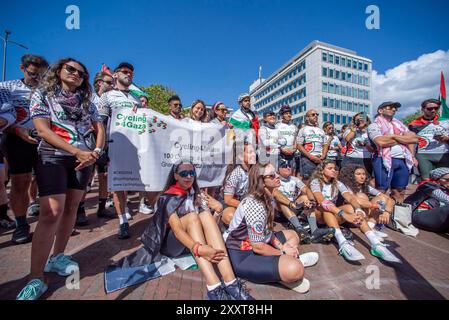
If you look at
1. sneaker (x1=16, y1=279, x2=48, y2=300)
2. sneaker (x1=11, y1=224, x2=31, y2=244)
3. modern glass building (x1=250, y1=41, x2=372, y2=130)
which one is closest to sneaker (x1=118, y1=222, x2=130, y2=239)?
sneaker (x1=11, y1=224, x2=31, y2=244)

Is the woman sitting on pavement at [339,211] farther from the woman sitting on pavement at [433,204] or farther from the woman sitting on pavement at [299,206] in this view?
the woman sitting on pavement at [433,204]

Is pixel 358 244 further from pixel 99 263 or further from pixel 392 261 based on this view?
pixel 99 263

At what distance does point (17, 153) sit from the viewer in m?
3.22

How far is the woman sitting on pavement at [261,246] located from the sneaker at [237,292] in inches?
9.8

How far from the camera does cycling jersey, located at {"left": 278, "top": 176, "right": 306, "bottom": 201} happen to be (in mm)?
4168

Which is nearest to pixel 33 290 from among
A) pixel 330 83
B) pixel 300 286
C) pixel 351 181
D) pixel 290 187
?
pixel 300 286

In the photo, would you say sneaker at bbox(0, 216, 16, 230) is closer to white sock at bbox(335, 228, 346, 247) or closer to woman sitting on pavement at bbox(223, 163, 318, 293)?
woman sitting on pavement at bbox(223, 163, 318, 293)

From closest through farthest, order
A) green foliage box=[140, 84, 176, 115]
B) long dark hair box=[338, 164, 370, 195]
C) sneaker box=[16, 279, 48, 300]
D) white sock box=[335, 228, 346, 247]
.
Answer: sneaker box=[16, 279, 48, 300], white sock box=[335, 228, 346, 247], long dark hair box=[338, 164, 370, 195], green foliage box=[140, 84, 176, 115]

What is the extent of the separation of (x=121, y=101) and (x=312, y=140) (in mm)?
4309

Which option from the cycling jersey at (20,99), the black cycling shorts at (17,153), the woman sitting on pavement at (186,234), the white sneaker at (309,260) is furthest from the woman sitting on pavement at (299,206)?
the cycling jersey at (20,99)

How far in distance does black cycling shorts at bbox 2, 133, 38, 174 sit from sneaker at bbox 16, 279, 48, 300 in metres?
2.08

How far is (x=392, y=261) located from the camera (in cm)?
276
